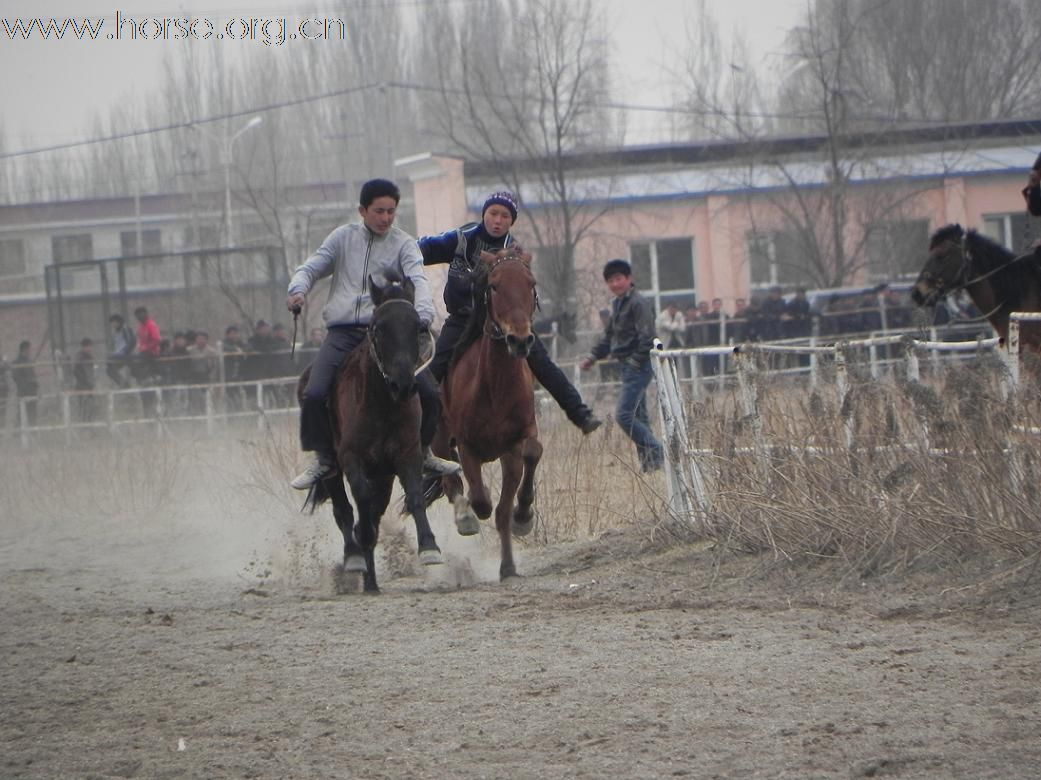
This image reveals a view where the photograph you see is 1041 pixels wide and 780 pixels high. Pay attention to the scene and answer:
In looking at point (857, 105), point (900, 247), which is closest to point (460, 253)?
point (857, 105)

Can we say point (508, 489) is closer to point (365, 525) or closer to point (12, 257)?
point (365, 525)

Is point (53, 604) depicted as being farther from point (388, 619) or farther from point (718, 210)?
point (718, 210)

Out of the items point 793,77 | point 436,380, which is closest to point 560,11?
point 793,77

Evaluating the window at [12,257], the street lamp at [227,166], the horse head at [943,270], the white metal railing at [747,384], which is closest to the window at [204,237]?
the street lamp at [227,166]

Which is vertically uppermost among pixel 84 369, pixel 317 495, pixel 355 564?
pixel 84 369

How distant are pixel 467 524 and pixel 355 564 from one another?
783 millimetres

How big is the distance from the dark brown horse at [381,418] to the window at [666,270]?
2477cm

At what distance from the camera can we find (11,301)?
40.7 metres

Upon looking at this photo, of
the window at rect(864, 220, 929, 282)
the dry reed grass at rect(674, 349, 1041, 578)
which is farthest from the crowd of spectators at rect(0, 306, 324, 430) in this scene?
the window at rect(864, 220, 929, 282)

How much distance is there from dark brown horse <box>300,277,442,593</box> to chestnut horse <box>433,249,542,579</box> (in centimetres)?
48

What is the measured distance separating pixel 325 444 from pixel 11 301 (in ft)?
113

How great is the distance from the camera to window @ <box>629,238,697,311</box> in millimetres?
34031

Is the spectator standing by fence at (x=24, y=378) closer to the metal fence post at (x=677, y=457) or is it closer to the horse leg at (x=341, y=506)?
the horse leg at (x=341, y=506)

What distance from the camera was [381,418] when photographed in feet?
29.1
